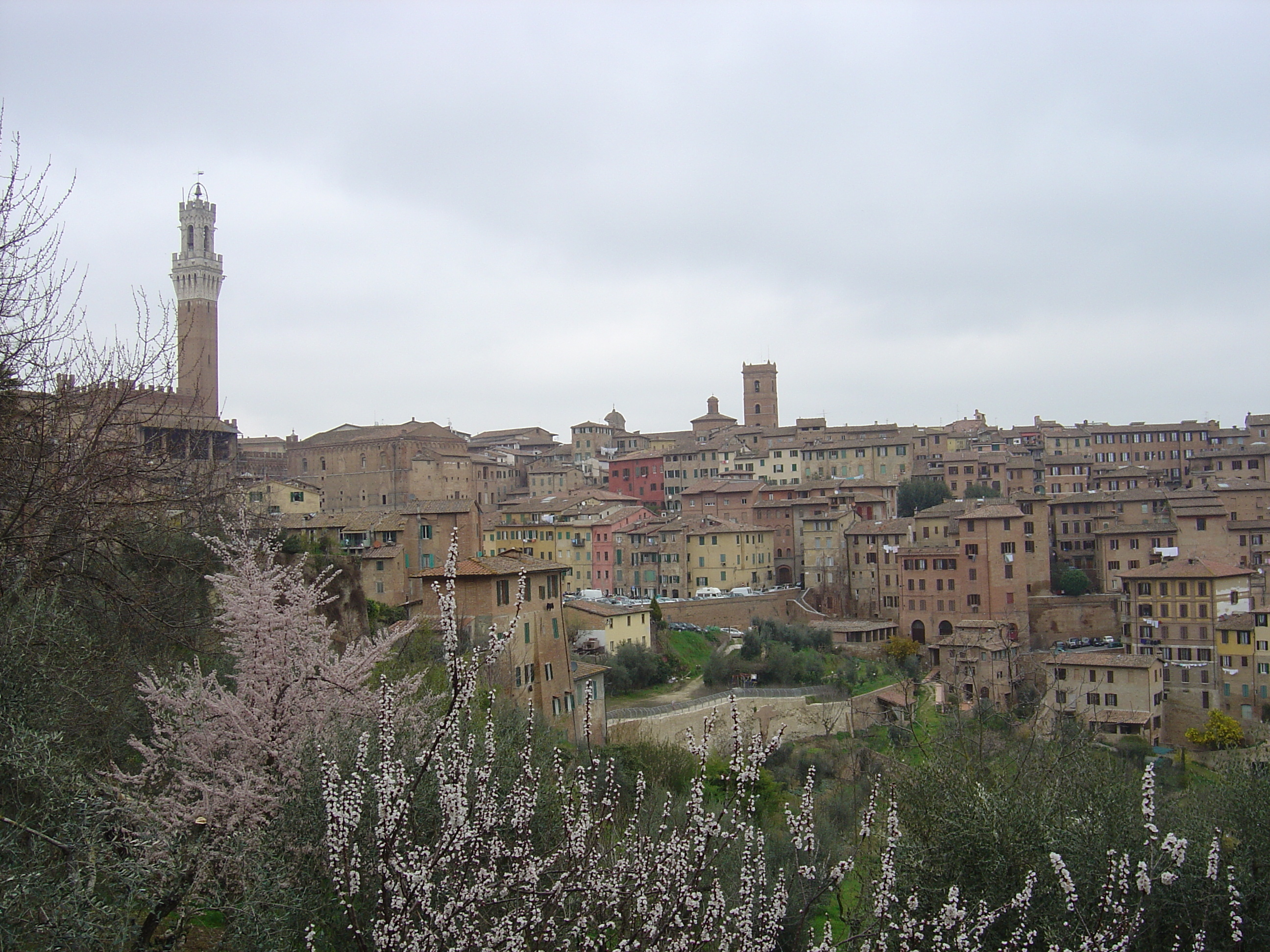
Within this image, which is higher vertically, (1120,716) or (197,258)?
(197,258)

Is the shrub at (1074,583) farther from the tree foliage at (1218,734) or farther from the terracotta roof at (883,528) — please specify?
the tree foliage at (1218,734)

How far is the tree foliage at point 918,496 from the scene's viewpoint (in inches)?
2459

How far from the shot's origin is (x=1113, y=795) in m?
12.7

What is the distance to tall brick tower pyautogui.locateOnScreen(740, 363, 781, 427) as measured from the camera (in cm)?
9700

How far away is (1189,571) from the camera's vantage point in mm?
41188

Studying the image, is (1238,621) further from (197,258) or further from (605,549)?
(197,258)

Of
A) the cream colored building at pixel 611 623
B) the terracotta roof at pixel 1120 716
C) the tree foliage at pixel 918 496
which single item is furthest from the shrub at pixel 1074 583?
the cream colored building at pixel 611 623

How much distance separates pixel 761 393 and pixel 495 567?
73487 millimetres

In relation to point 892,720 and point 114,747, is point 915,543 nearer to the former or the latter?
point 892,720

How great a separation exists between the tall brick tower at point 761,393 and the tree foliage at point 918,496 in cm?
3405

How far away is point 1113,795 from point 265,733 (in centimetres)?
1011

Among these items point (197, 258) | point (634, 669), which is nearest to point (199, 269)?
point (197, 258)

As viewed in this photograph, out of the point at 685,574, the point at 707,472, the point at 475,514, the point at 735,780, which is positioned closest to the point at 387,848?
the point at 735,780

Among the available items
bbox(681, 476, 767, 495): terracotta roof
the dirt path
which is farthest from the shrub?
the dirt path
